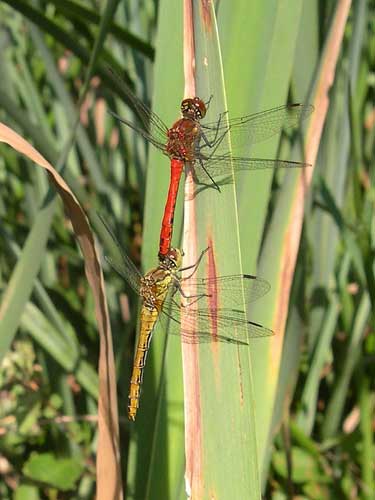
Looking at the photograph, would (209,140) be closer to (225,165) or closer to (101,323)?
(225,165)

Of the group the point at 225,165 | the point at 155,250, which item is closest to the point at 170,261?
the point at 155,250

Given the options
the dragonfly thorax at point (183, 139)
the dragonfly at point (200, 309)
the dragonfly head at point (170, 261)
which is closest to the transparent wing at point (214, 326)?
the dragonfly at point (200, 309)

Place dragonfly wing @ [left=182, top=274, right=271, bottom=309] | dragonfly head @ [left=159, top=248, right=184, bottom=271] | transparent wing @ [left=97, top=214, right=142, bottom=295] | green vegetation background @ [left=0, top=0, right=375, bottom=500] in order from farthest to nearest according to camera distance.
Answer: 1. transparent wing @ [left=97, top=214, right=142, bottom=295]
2. dragonfly head @ [left=159, top=248, right=184, bottom=271]
3. green vegetation background @ [left=0, top=0, right=375, bottom=500]
4. dragonfly wing @ [left=182, top=274, right=271, bottom=309]

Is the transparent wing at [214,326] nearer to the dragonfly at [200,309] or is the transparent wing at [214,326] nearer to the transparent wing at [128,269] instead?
the dragonfly at [200,309]

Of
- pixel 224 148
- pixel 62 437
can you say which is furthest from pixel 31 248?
pixel 62 437

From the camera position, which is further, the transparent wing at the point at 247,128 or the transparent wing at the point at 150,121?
the transparent wing at the point at 150,121

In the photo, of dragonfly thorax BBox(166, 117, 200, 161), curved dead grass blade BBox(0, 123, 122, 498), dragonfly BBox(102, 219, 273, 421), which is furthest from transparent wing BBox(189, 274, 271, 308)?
dragonfly thorax BBox(166, 117, 200, 161)

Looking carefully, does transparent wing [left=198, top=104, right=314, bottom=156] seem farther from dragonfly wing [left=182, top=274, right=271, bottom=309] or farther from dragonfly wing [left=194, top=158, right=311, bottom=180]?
dragonfly wing [left=182, top=274, right=271, bottom=309]

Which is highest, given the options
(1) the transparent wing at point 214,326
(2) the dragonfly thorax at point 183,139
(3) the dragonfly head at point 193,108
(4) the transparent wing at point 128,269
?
(2) the dragonfly thorax at point 183,139
